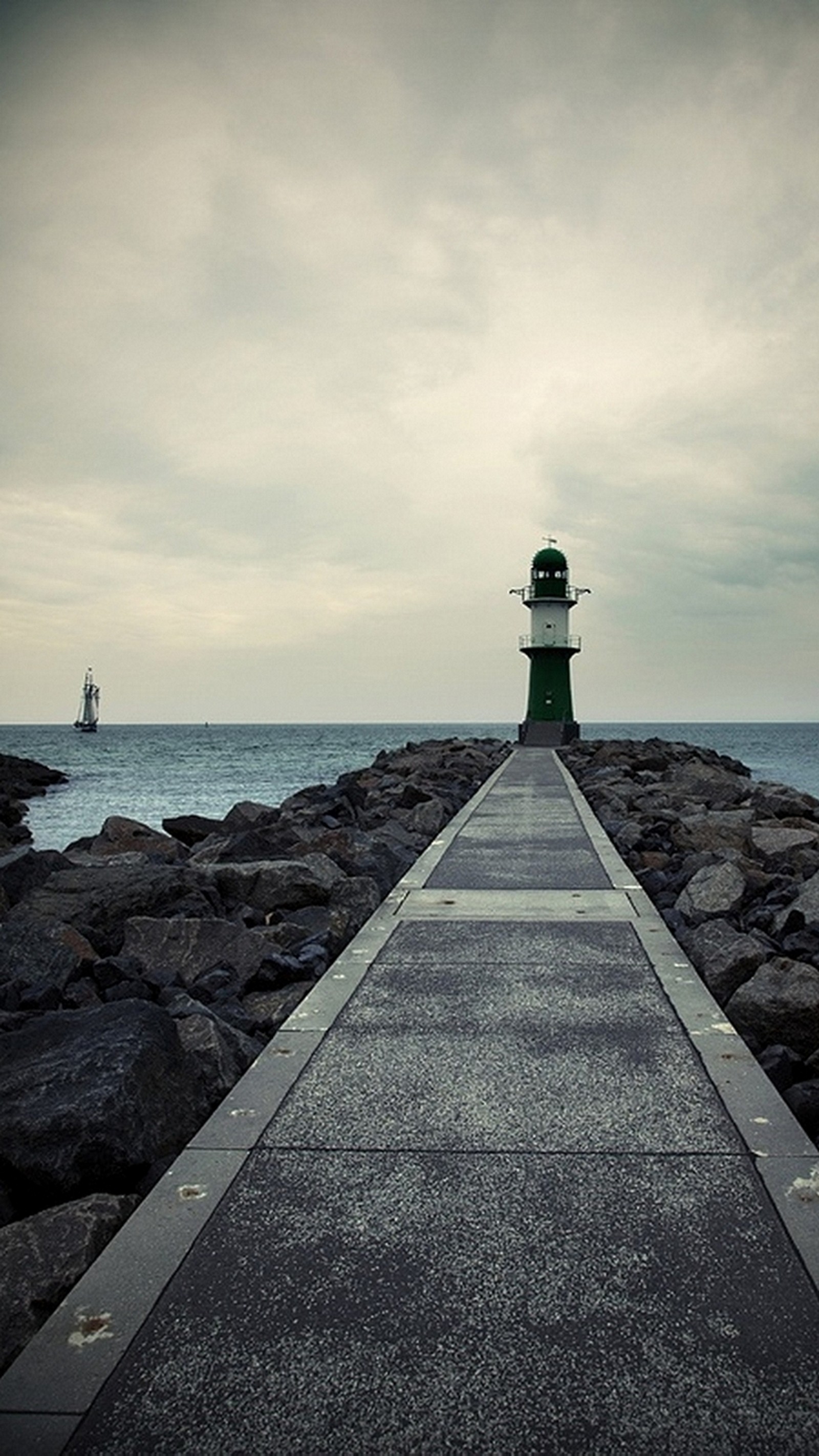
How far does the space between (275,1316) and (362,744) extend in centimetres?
8037

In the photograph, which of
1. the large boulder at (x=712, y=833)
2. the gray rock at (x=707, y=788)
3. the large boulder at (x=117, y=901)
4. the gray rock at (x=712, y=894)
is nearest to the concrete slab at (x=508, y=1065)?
the gray rock at (x=712, y=894)

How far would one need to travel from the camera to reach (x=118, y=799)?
32.0m

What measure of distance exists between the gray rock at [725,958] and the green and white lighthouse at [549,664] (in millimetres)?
27599

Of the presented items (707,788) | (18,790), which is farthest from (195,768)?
(707,788)

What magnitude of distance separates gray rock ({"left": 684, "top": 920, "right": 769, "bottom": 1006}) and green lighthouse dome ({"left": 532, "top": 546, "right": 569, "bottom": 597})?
96.5 ft

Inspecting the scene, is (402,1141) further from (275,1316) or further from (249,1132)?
(275,1316)

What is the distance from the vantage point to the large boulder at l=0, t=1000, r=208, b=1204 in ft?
8.59

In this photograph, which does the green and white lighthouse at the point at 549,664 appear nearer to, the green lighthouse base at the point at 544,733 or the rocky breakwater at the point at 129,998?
the green lighthouse base at the point at 544,733

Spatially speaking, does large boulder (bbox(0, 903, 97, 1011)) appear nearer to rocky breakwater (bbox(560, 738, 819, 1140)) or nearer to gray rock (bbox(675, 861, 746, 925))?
rocky breakwater (bbox(560, 738, 819, 1140))

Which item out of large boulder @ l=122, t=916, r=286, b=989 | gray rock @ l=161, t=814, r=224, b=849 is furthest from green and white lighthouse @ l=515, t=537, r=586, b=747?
large boulder @ l=122, t=916, r=286, b=989

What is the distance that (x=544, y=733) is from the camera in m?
32.3

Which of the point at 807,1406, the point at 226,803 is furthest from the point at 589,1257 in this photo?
the point at 226,803

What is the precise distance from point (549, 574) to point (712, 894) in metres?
28.8

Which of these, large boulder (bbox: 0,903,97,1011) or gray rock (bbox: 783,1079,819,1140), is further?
large boulder (bbox: 0,903,97,1011)
